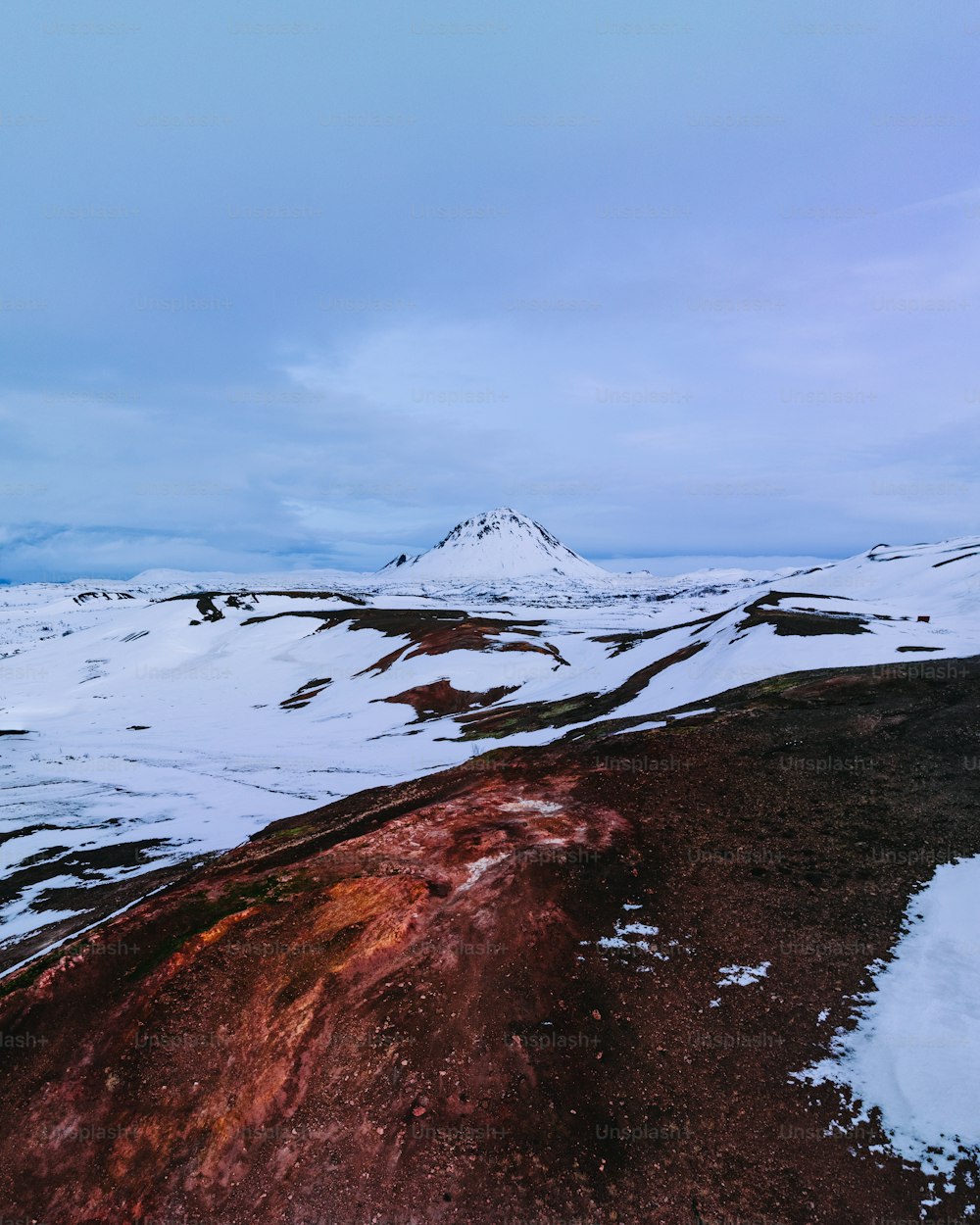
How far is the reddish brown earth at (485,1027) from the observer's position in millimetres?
7203

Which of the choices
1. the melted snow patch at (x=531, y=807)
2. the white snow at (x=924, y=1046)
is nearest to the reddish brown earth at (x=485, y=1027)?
the white snow at (x=924, y=1046)

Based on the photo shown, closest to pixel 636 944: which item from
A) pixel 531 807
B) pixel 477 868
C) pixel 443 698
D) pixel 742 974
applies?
pixel 742 974

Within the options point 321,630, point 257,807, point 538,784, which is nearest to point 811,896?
point 538,784

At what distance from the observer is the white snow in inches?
288

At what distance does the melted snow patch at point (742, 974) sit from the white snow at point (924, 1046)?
1400 millimetres

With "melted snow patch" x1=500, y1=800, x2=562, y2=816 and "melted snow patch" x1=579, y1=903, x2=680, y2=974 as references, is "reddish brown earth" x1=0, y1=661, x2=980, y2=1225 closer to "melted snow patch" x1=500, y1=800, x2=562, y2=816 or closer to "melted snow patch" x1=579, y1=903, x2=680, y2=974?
"melted snow patch" x1=579, y1=903, x2=680, y2=974

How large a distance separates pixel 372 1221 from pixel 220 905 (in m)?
6.91

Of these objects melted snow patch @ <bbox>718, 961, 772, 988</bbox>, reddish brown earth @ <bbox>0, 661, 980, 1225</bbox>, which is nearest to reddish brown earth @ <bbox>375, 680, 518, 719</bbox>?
reddish brown earth @ <bbox>0, 661, 980, 1225</bbox>

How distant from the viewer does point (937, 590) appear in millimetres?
67625

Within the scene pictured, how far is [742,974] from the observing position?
10000 mm

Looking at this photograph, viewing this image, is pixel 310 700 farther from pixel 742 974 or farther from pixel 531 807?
pixel 742 974

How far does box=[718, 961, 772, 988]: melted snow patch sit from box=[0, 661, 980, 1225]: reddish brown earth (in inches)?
6.8

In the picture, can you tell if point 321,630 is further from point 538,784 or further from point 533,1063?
point 533,1063

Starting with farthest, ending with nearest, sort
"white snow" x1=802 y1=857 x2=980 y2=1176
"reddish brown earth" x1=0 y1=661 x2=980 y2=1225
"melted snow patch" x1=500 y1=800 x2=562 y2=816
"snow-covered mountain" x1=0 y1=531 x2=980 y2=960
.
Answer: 1. "snow-covered mountain" x1=0 y1=531 x2=980 y2=960
2. "melted snow patch" x1=500 y1=800 x2=562 y2=816
3. "white snow" x1=802 y1=857 x2=980 y2=1176
4. "reddish brown earth" x1=0 y1=661 x2=980 y2=1225
